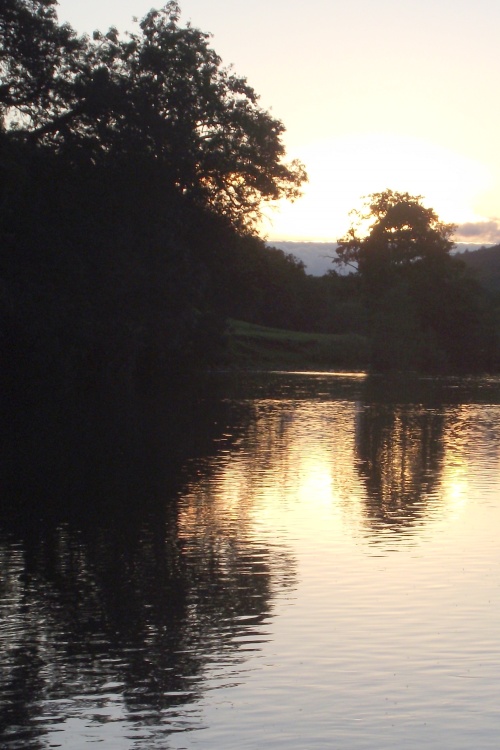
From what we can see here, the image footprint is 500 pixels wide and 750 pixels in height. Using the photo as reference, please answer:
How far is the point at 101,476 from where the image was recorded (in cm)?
1788

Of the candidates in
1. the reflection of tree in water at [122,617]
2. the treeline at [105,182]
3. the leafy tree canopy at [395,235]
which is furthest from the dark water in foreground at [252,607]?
the leafy tree canopy at [395,235]

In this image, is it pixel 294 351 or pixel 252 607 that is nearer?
pixel 252 607

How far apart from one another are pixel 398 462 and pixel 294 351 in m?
61.3

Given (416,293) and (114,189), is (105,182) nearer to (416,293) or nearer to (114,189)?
(114,189)

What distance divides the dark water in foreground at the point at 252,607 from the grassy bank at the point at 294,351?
57684mm

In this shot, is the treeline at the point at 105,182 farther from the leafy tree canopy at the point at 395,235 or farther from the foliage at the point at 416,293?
the leafy tree canopy at the point at 395,235

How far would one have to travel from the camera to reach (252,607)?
9391 mm

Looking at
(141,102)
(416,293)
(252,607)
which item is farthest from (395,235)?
(252,607)

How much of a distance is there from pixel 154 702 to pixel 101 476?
36.5 feet

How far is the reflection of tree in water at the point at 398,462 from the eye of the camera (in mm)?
14961

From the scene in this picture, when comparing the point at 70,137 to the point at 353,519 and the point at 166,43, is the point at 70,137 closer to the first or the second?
the point at 166,43

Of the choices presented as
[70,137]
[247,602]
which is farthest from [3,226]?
[247,602]

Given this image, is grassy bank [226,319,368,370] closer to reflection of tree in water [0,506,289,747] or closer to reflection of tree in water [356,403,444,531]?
reflection of tree in water [356,403,444,531]

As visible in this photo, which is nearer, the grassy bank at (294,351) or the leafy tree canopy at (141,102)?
the leafy tree canopy at (141,102)
